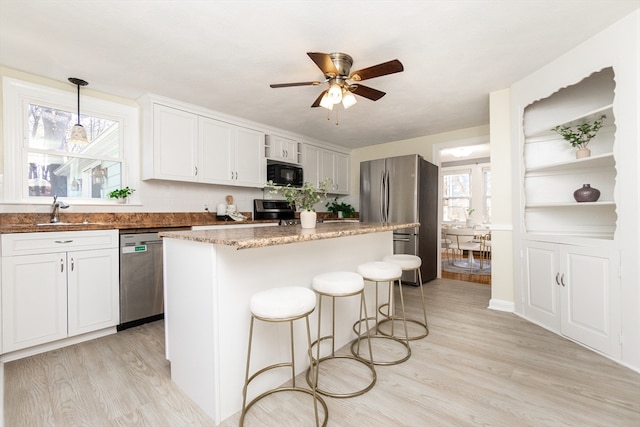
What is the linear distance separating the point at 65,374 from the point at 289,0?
2.92 m

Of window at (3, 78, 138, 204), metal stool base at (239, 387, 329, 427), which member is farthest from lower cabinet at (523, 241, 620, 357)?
window at (3, 78, 138, 204)

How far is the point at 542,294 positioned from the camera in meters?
2.68

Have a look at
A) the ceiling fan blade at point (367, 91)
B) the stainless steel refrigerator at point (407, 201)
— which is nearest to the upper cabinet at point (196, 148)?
the stainless steel refrigerator at point (407, 201)

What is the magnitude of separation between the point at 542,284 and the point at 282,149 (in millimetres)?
3667

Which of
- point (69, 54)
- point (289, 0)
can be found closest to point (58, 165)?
point (69, 54)

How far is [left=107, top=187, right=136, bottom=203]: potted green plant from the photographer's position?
10.2 feet

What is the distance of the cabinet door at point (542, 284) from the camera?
254cm

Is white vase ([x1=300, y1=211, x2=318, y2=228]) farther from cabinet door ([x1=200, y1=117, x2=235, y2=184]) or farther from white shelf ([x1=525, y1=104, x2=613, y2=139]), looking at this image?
white shelf ([x1=525, y1=104, x2=613, y2=139])

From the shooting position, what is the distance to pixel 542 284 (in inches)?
106

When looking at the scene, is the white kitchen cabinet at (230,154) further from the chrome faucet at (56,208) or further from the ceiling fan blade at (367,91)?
the ceiling fan blade at (367,91)

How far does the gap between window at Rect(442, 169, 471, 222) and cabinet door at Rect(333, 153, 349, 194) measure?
10.6 ft

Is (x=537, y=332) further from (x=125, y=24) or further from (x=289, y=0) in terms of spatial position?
(x=125, y=24)

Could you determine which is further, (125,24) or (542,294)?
(542,294)

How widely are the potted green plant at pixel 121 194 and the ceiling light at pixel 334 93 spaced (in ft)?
8.26
